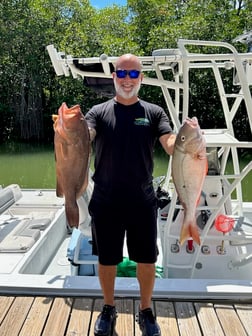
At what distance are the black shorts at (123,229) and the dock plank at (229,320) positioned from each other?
54 cm

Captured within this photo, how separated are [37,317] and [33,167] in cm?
825

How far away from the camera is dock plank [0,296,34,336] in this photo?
1998 mm

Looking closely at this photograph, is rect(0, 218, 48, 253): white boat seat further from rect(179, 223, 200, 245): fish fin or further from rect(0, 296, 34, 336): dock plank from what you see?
rect(179, 223, 200, 245): fish fin

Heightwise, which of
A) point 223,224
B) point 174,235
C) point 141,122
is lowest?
point 174,235

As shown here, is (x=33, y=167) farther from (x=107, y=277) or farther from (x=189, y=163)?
(x=189, y=163)

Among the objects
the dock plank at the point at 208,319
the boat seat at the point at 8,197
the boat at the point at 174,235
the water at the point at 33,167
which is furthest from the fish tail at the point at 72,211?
the water at the point at 33,167

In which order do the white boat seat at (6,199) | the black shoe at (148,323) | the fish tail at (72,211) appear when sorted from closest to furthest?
the fish tail at (72,211), the black shoe at (148,323), the white boat seat at (6,199)

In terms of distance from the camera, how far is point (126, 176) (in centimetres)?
185

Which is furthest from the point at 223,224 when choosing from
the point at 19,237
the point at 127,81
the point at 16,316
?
the point at 19,237

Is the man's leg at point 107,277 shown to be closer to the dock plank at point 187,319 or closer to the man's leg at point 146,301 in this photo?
the man's leg at point 146,301

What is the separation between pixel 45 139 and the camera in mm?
15453

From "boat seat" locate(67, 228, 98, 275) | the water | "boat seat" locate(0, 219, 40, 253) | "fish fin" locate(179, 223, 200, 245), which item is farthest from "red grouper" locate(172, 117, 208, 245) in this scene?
the water

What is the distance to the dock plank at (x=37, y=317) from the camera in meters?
1.99

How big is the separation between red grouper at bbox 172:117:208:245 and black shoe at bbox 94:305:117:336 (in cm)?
68
